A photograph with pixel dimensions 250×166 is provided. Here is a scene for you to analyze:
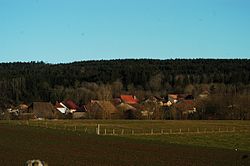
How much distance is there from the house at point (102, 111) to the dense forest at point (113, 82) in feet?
Answer: 70.5

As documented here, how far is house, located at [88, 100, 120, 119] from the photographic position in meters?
119

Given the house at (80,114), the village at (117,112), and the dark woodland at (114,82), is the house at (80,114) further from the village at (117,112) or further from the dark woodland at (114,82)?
the dark woodland at (114,82)

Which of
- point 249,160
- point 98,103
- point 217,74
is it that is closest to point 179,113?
point 98,103

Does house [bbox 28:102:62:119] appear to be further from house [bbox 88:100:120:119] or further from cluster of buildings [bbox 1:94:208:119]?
house [bbox 88:100:120:119]

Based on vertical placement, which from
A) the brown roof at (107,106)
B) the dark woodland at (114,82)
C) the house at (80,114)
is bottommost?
the house at (80,114)

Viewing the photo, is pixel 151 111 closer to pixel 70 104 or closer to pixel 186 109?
pixel 186 109

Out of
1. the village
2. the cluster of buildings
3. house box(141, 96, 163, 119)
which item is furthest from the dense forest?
house box(141, 96, 163, 119)

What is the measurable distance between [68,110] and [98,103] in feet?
72.3

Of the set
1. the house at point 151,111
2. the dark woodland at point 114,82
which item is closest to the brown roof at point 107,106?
the house at point 151,111

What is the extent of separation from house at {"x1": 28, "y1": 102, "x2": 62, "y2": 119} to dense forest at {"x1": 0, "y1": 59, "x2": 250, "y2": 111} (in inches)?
791

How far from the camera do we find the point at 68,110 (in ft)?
465

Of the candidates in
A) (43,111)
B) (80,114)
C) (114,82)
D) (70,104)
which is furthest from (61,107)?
(114,82)

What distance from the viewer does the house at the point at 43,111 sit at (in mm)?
123869

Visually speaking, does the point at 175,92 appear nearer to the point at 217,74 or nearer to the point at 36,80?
the point at 217,74
